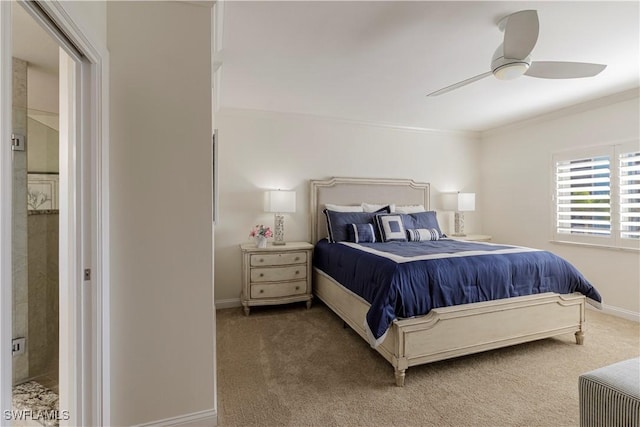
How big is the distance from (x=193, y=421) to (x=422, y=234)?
3.04 metres

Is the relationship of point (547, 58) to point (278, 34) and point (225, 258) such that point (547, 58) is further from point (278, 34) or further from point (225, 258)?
point (225, 258)

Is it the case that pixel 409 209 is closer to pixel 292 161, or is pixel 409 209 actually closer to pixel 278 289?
pixel 292 161

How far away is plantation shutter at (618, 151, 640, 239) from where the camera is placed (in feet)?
10.3

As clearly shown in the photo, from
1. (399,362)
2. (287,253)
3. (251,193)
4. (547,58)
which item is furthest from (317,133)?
(399,362)

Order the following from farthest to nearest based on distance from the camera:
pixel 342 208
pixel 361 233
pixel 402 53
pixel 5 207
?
pixel 342 208
pixel 361 233
pixel 402 53
pixel 5 207

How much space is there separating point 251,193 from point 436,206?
2959 millimetres

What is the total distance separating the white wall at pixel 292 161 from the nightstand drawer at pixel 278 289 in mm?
469

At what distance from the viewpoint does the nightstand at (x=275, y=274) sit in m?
3.37

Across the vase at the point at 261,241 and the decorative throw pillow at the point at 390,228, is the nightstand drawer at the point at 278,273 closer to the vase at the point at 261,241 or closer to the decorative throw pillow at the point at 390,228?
the vase at the point at 261,241

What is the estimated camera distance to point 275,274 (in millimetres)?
3445

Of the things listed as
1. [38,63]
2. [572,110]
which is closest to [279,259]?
[38,63]

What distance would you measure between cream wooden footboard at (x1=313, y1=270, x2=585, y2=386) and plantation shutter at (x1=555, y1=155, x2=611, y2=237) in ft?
4.65

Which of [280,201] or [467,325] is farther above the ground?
[280,201]

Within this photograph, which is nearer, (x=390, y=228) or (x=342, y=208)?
(x=390, y=228)
